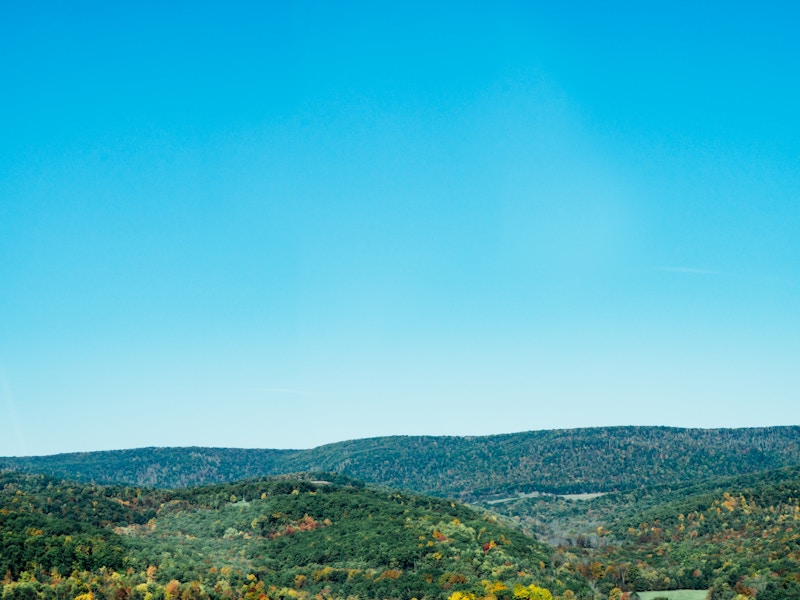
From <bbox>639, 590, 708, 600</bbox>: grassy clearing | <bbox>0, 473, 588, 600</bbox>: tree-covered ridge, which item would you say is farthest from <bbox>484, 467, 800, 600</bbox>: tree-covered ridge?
<bbox>0, 473, 588, 600</bbox>: tree-covered ridge

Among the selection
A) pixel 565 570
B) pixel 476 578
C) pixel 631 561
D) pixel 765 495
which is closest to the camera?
pixel 476 578

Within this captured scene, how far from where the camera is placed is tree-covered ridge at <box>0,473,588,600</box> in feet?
308

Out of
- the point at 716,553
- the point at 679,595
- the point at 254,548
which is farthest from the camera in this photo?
the point at 716,553

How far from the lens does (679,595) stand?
4983 inches

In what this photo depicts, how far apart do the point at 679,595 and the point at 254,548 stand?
78.8m

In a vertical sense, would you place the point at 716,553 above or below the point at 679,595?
above

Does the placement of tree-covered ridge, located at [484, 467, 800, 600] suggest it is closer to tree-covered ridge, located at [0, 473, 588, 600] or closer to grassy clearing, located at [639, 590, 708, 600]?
grassy clearing, located at [639, 590, 708, 600]

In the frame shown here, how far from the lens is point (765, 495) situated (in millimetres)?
193250

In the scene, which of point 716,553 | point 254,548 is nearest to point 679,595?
point 716,553

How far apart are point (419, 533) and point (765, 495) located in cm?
11650

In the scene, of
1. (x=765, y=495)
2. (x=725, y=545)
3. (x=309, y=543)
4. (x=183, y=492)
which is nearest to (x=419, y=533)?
(x=309, y=543)

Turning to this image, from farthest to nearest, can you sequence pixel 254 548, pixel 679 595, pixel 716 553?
1. pixel 716 553
2. pixel 254 548
3. pixel 679 595

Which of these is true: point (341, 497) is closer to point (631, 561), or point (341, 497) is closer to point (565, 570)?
point (565, 570)

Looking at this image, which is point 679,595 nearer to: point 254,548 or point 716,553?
point 716,553
